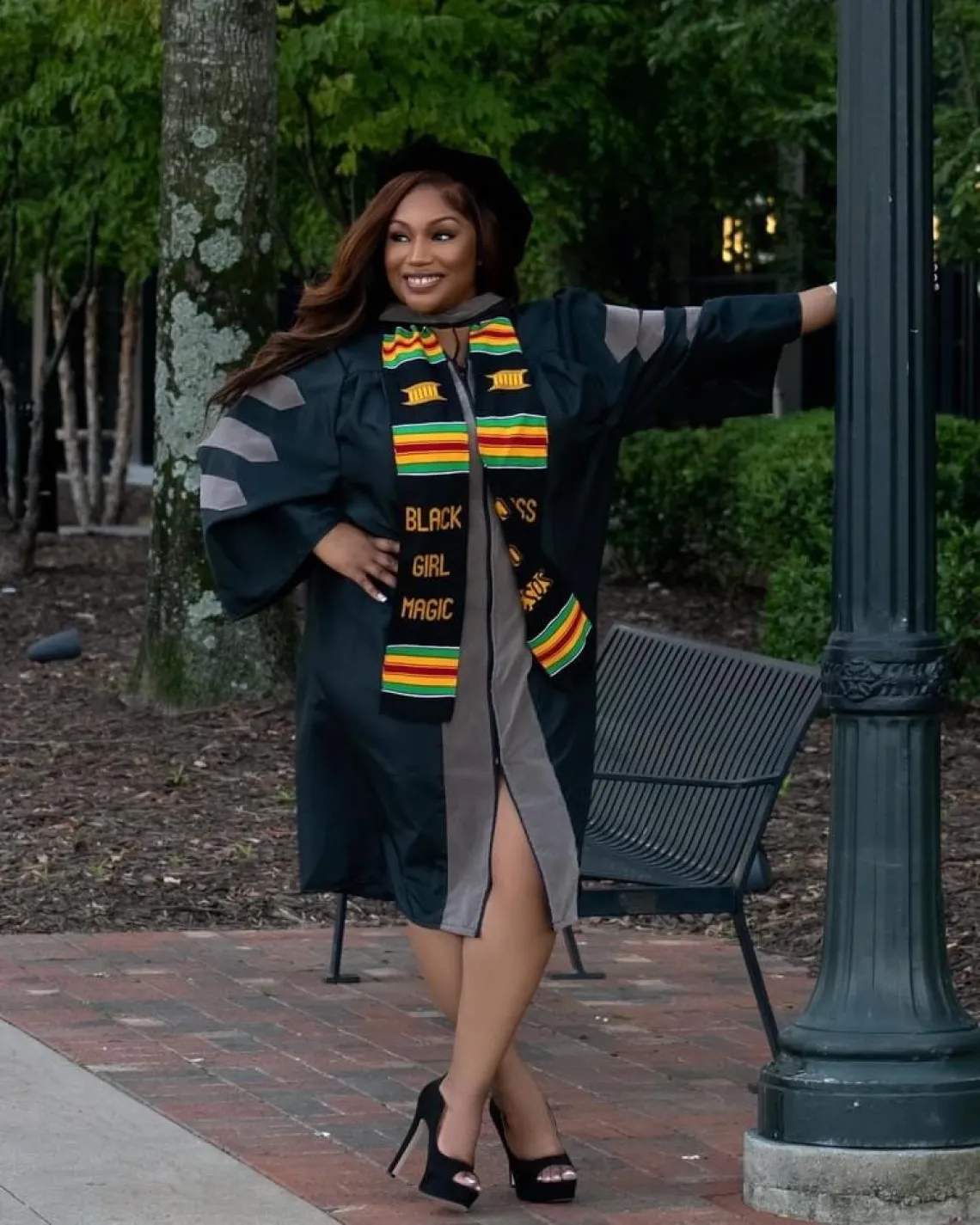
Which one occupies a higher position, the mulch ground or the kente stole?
the kente stole

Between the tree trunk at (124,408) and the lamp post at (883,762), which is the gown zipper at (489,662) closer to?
the lamp post at (883,762)

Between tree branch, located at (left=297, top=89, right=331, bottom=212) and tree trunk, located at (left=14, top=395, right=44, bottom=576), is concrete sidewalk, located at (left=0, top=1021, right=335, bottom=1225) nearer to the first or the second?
tree branch, located at (left=297, top=89, right=331, bottom=212)

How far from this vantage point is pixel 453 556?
419 cm

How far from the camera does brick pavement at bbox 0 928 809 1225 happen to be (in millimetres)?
4520

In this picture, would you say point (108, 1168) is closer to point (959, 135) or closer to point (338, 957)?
point (338, 957)

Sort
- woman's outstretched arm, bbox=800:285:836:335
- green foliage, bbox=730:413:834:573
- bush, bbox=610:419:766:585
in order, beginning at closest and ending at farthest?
woman's outstretched arm, bbox=800:285:836:335
green foliage, bbox=730:413:834:573
bush, bbox=610:419:766:585

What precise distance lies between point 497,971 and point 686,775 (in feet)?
5.65

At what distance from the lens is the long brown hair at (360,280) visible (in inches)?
169

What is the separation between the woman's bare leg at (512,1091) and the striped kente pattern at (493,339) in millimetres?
1018

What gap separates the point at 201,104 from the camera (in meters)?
9.29

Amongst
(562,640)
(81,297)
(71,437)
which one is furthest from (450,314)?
(71,437)

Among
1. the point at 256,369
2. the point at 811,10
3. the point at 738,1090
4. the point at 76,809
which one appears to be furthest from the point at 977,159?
the point at 256,369

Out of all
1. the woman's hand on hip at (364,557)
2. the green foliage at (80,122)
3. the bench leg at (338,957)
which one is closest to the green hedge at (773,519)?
the bench leg at (338,957)

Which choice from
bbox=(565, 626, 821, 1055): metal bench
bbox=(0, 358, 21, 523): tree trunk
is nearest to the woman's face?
bbox=(565, 626, 821, 1055): metal bench
